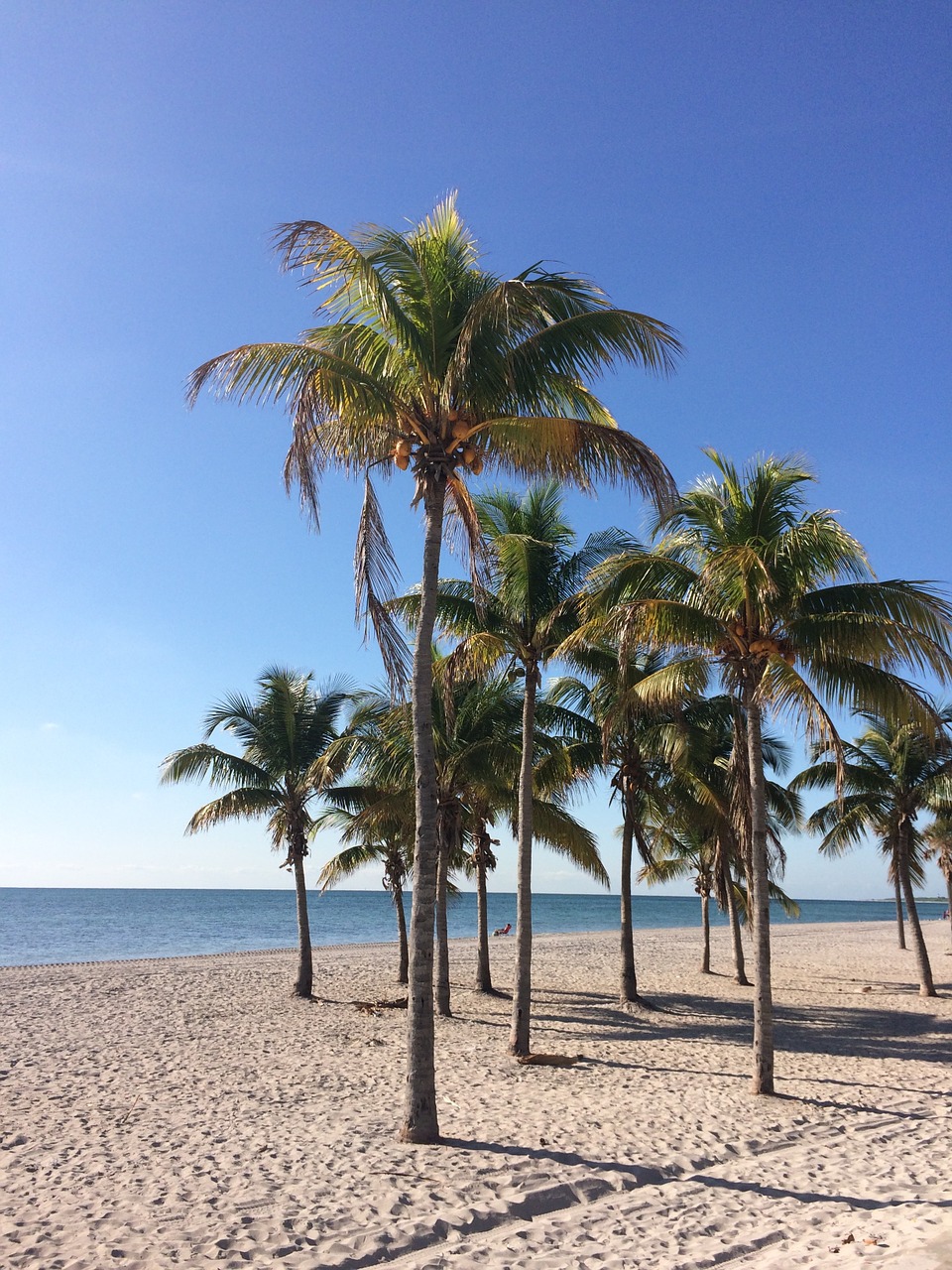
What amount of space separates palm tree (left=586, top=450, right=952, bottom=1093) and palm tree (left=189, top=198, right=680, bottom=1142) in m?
2.34

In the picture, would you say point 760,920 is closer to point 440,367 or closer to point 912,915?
point 440,367

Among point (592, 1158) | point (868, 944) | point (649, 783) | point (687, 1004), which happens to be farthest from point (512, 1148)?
point (868, 944)

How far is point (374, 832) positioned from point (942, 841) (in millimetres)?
19443

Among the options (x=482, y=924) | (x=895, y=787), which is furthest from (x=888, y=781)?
(x=482, y=924)

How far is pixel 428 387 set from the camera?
884 centimetres

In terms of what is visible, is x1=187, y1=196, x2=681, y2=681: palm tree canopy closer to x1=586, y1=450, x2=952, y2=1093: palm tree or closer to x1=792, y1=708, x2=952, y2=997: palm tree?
x1=586, y1=450, x2=952, y2=1093: palm tree

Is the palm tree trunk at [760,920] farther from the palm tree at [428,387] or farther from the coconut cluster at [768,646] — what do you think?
the palm tree at [428,387]

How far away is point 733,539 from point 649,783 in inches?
326

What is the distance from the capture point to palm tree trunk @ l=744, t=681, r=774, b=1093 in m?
10.3

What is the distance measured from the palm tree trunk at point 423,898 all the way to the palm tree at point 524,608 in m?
3.72

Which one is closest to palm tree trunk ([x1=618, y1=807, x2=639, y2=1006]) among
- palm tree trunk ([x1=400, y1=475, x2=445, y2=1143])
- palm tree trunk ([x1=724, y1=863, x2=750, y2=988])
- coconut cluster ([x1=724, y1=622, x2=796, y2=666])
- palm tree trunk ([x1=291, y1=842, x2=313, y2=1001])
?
palm tree trunk ([x1=724, y1=863, x2=750, y2=988])

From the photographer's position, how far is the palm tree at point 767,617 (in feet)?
32.9

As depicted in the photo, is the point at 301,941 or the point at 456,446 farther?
the point at 301,941

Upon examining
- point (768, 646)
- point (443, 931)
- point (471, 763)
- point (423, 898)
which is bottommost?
point (443, 931)
